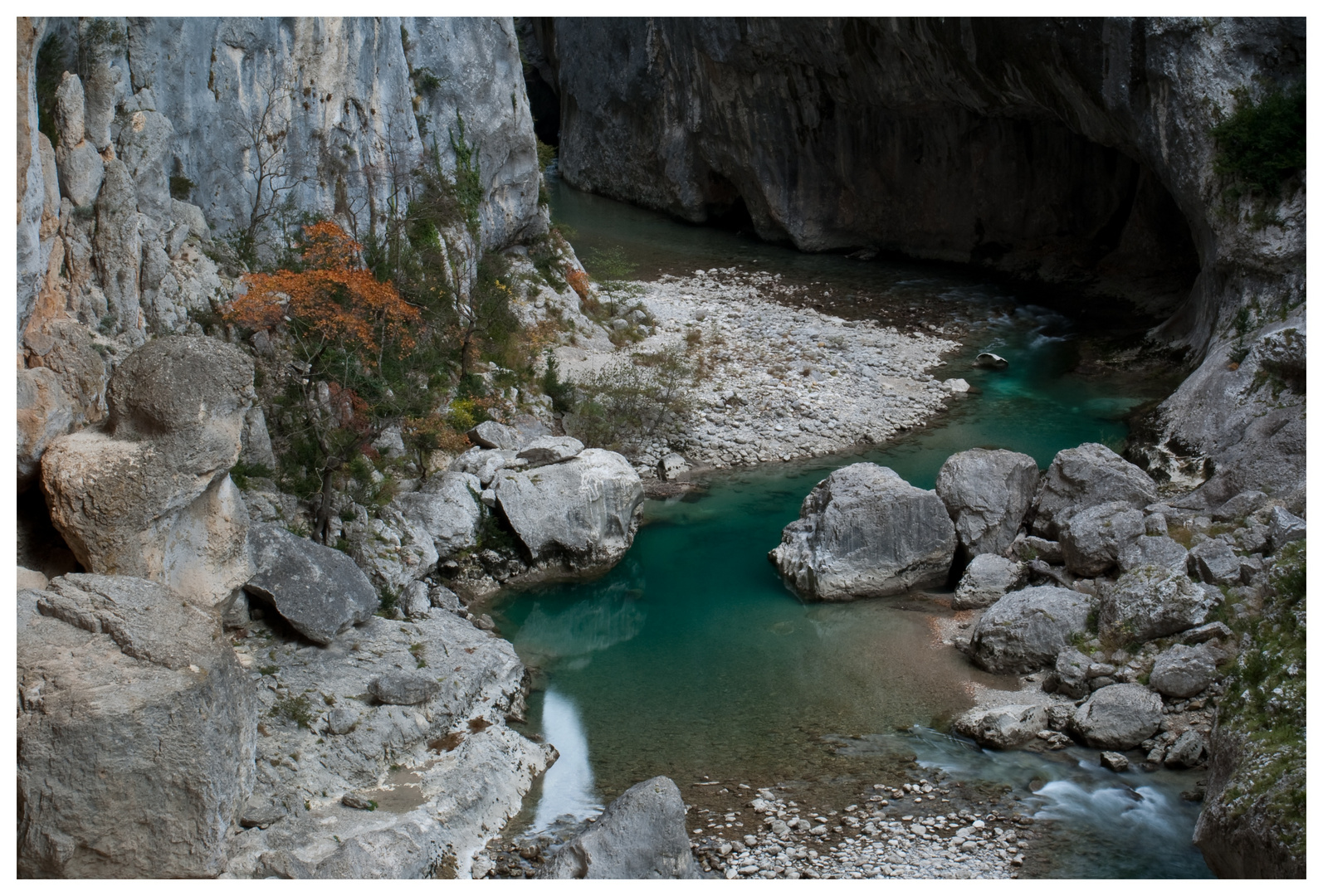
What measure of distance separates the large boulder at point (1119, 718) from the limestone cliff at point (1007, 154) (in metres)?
6.12

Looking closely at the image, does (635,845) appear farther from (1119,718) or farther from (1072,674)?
(1072,674)

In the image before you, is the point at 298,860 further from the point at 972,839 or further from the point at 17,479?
the point at 972,839

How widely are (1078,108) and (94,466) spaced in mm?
24295

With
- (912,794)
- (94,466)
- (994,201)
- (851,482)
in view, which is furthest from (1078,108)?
(94,466)

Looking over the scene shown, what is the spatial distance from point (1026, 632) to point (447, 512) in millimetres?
9248

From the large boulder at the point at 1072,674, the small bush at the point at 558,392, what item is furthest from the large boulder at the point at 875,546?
the small bush at the point at 558,392

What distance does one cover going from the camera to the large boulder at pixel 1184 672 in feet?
44.2

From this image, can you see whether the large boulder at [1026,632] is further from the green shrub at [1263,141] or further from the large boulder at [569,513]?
the green shrub at [1263,141]

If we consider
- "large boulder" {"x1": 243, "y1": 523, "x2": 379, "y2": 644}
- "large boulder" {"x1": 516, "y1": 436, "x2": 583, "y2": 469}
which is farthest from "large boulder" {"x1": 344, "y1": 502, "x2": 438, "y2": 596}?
"large boulder" {"x1": 516, "y1": 436, "x2": 583, "y2": 469}

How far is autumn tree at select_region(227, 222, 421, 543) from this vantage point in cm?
1664

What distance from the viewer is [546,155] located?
33656mm

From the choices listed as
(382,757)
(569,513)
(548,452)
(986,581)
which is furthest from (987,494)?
(382,757)

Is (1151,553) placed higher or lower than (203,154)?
lower

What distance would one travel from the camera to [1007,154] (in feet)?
120
